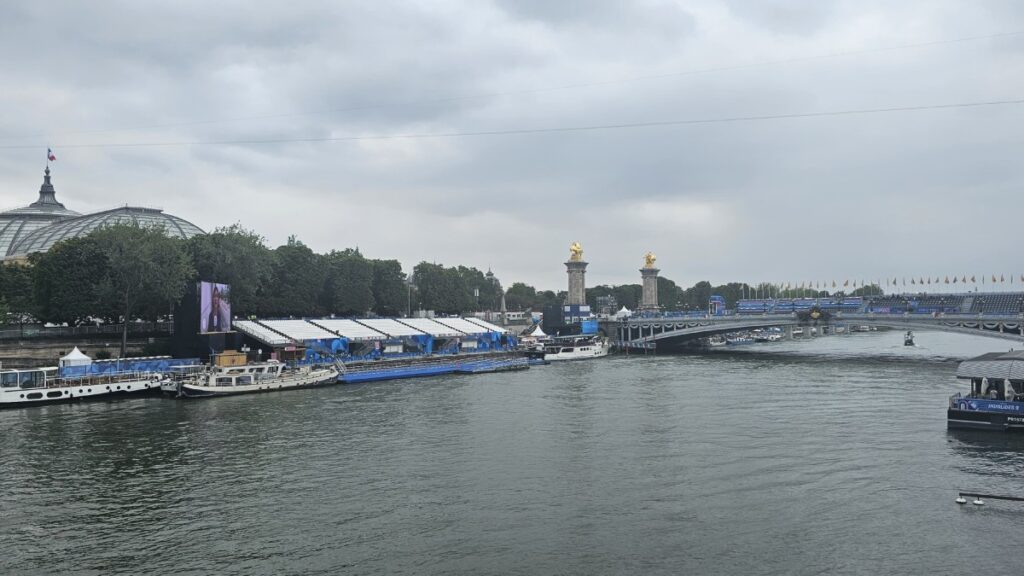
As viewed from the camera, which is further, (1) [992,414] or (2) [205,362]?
(2) [205,362]

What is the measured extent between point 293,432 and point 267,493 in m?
15.4

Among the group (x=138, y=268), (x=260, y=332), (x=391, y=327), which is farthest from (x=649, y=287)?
(x=138, y=268)

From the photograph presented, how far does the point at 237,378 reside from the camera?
232 ft

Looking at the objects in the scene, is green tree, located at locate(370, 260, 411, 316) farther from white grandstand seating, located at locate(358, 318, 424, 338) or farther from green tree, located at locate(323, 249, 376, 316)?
white grandstand seating, located at locate(358, 318, 424, 338)

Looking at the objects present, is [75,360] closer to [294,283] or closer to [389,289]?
[294,283]

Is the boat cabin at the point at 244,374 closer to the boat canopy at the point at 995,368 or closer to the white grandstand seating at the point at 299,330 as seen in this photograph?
the white grandstand seating at the point at 299,330

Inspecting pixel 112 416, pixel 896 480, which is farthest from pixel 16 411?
pixel 896 480

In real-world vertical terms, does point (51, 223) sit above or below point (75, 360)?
above

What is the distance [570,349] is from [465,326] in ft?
57.3

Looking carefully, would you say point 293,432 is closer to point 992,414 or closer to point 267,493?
point 267,493

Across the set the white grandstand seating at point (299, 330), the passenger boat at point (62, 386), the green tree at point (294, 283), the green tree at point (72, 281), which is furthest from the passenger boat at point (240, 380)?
the green tree at point (294, 283)

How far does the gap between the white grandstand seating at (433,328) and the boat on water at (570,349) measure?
1232 cm

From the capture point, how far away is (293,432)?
161 feet

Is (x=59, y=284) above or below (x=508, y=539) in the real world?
above
